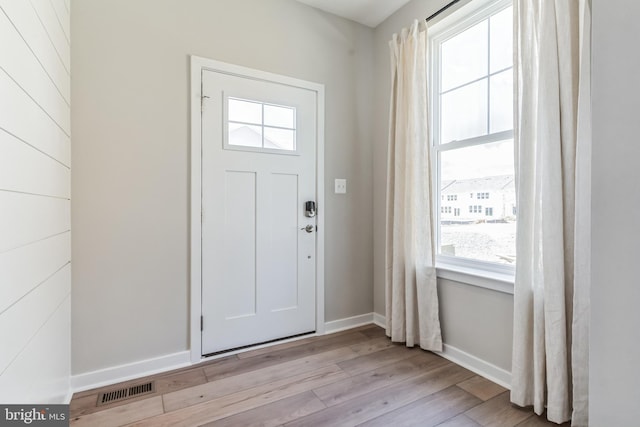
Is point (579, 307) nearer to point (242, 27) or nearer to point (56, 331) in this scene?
point (56, 331)

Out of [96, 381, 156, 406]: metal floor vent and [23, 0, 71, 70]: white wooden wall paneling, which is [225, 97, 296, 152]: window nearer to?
[23, 0, 71, 70]: white wooden wall paneling

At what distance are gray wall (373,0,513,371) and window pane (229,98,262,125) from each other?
114cm

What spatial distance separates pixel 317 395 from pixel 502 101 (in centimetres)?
215

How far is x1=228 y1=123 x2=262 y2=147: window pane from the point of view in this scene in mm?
2258

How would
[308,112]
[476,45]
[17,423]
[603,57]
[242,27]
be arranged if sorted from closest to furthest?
[603,57], [17,423], [476,45], [242,27], [308,112]

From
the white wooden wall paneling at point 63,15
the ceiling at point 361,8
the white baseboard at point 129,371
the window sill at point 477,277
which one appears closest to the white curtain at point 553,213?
the window sill at point 477,277

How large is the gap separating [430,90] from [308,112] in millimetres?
997

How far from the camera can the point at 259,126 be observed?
7.74 feet

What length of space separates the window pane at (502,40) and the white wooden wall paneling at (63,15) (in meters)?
2.49

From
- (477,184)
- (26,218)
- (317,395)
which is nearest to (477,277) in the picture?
(477,184)

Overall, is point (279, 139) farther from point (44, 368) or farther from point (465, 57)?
point (44, 368)

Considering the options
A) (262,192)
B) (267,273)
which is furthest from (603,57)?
(267,273)

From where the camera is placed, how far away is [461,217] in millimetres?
2217

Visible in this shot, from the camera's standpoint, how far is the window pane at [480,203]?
6.28 ft
